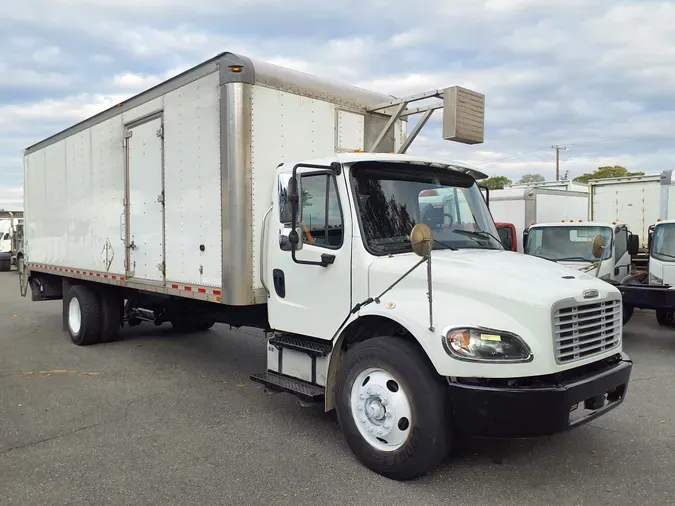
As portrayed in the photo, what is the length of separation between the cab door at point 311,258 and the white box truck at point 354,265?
15 mm

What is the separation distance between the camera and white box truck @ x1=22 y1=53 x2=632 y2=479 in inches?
147

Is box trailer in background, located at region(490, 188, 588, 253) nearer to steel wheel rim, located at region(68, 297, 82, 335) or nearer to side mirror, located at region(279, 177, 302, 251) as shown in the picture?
steel wheel rim, located at region(68, 297, 82, 335)

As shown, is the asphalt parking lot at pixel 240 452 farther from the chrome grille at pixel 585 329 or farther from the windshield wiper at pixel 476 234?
the windshield wiper at pixel 476 234

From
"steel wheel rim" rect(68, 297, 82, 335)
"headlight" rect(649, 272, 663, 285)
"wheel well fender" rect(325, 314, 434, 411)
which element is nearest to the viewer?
"wheel well fender" rect(325, 314, 434, 411)

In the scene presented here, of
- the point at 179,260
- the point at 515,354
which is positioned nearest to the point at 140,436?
the point at 179,260

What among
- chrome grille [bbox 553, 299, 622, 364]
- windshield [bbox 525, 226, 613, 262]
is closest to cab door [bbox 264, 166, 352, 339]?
chrome grille [bbox 553, 299, 622, 364]

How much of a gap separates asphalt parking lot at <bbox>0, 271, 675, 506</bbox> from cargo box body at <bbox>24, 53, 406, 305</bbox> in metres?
1.20

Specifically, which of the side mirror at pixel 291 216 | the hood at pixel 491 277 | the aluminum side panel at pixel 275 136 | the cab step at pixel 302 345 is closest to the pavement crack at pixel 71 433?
the cab step at pixel 302 345

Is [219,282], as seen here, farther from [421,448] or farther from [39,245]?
[39,245]

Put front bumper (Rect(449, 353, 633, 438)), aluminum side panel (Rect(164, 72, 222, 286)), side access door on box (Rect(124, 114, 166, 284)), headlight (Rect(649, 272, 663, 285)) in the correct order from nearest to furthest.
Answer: front bumper (Rect(449, 353, 633, 438))
aluminum side panel (Rect(164, 72, 222, 286))
side access door on box (Rect(124, 114, 166, 284))
headlight (Rect(649, 272, 663, 285))

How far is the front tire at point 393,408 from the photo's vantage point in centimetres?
383

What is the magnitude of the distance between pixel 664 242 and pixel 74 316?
1007cm

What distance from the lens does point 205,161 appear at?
5.78 m

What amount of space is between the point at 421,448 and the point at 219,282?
104 inches
